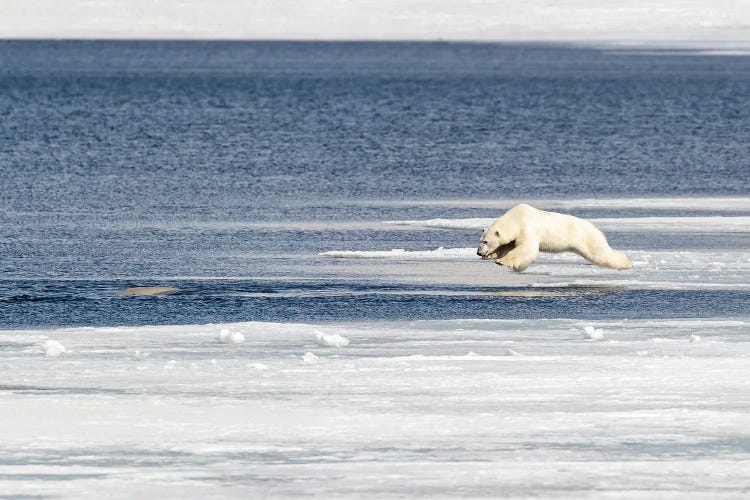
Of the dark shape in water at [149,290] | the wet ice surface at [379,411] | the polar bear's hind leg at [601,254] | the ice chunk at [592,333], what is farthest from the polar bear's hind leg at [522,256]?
the ice chunk at [592,333]

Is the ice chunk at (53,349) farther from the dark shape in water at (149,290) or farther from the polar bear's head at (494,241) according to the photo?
the polar bear's head at (494,241)

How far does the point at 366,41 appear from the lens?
19500 centimetres

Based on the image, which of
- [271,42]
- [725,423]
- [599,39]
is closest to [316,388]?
[725,423]

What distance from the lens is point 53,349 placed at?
11.3 meters

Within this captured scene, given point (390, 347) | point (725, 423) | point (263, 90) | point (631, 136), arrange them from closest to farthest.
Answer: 1. point (725, 423)
2. point (390, 347)
3. point (631, 136)
4. point (263, 90)

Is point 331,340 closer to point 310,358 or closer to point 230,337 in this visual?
point 310,358

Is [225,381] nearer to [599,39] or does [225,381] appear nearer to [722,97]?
[722,97]

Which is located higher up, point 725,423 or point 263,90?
point 725,423

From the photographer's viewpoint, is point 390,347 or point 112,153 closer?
point 390,347

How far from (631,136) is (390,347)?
3146 centimetres

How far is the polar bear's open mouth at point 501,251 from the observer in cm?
1575

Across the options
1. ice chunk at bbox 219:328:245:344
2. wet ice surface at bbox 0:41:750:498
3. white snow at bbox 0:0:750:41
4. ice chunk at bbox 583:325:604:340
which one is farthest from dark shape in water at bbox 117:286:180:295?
white snow at bbox 0:0:750:41

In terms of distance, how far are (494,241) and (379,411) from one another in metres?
6.11

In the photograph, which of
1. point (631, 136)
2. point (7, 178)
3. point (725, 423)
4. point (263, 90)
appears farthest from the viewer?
point (263, 90)
